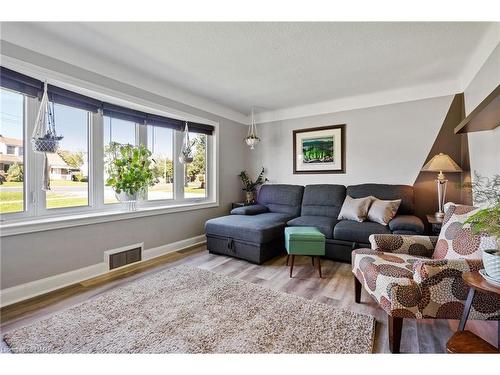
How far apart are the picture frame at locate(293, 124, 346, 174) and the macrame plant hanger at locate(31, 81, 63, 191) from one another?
11.0ft

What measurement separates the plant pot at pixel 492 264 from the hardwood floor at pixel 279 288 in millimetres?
564

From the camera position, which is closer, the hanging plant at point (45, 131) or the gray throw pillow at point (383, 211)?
the hanging plant at point (45, 131)

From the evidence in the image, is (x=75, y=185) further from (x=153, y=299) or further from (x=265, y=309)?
(x=265, y=309)

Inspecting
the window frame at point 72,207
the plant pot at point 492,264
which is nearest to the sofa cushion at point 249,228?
the window frame at point 72,207

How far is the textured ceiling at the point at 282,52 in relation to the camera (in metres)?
1.97

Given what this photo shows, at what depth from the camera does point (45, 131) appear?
7.09ft

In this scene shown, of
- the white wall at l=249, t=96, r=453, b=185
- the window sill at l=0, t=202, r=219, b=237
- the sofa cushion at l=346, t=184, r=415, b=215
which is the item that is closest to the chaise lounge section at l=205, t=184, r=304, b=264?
the window sill at l=0, t=202, r=219, b=237

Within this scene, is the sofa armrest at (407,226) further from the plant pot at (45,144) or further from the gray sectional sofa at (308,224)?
the plant pot at (45,144)

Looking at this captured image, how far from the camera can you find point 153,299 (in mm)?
2043

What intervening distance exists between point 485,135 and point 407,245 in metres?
1.39

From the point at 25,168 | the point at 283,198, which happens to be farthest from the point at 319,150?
the point at 25,168

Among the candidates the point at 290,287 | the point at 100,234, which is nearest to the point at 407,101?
the point at 290,287

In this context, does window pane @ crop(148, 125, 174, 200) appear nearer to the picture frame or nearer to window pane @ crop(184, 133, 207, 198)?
window pane @ crop(184, 133, 207, 198)
